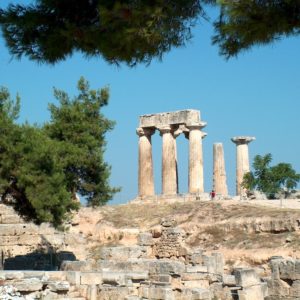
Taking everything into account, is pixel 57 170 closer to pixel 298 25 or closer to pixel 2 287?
pixel 2 287

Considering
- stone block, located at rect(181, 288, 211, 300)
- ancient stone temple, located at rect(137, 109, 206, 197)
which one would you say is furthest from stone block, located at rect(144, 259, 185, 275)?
ancient stone temple, located at rect(137, 109, 206, 197)

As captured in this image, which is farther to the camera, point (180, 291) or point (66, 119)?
point (66, 119)

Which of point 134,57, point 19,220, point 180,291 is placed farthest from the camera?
point 19,220

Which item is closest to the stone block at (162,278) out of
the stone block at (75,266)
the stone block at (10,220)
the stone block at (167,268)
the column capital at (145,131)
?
the stone block at (167,268)

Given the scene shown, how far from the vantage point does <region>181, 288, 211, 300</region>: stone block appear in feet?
51.6

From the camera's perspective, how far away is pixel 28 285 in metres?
13.6

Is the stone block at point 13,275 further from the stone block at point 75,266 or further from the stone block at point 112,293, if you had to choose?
the stone block at point 75,266

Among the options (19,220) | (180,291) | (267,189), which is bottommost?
(180,291)

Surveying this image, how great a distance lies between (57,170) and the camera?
895 inches

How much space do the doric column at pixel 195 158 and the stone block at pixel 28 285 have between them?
29.4 m

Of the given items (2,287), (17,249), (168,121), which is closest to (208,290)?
(2,287)

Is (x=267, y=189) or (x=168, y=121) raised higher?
(x=168, y=121)

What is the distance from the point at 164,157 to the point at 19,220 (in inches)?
762

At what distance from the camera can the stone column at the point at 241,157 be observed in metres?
47.1
